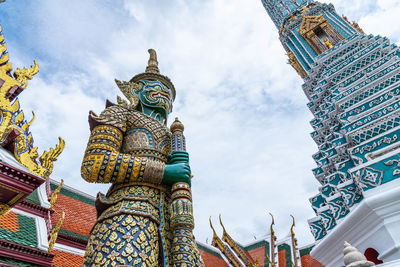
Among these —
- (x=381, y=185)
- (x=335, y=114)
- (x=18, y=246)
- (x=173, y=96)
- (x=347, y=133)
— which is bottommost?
(x=18, y=246)

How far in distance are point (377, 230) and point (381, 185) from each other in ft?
1.86

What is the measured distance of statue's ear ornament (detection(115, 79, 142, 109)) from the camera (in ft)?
13.1

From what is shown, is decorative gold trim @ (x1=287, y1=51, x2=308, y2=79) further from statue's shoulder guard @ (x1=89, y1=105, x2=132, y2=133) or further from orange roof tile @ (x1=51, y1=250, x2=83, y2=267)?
orange roof tile @ (x1=51, y1=250, x2=83, y2=267)

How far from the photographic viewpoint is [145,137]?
11.6 ft

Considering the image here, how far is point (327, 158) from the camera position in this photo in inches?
243

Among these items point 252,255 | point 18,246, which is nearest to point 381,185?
point 18,246

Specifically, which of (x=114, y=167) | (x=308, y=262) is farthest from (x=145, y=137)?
(x=308, y=262)

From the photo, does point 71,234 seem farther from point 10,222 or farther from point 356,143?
point 356,143

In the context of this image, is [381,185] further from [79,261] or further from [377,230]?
[79,261]

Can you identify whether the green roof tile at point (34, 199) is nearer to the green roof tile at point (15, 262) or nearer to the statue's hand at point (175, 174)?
the green roof tile at point (15, 262)

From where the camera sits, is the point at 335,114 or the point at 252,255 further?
the point at 252,255

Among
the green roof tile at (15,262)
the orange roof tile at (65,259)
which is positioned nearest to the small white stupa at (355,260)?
the green roof tile at (15,262)

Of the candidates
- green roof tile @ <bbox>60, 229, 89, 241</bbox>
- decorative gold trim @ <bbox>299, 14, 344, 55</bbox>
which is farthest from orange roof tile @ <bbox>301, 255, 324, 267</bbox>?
green roof tile @ <bbox>60, 229, 89, 241</bbox>

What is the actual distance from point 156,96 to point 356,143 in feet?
10.9
